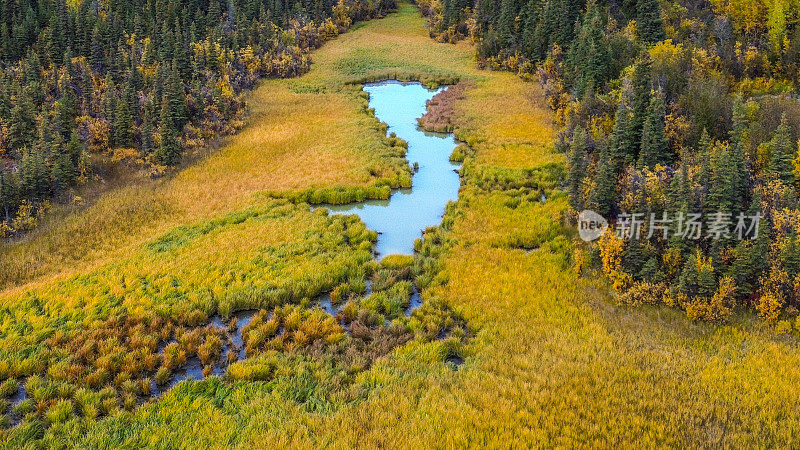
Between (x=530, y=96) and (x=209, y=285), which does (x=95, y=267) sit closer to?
(x=209, y=285)

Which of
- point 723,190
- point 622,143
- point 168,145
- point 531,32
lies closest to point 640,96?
point 622,143

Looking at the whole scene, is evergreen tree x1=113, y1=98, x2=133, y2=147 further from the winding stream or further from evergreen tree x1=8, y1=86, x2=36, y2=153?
the winding stream

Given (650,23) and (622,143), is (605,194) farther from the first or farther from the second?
(650,23)

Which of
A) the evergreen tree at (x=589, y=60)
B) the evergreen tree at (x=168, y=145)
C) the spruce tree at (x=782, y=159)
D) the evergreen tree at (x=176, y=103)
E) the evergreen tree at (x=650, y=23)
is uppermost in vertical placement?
the evergreen tree at (x=650, y=23)

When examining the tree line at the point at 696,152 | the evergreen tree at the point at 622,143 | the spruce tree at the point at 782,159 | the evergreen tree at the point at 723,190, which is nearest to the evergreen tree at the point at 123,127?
the tree line at the point at 696,152

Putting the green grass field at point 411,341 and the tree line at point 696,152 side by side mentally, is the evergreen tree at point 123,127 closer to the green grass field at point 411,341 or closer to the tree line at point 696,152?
the green grass field at point 411,341

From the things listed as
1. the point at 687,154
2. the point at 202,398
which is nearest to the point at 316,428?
the point at 202,398

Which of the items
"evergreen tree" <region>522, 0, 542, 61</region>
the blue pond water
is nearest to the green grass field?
the blue pond water
